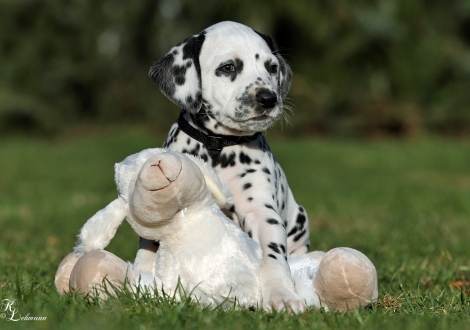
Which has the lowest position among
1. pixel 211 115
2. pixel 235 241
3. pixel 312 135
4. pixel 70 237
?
pixel 312 135

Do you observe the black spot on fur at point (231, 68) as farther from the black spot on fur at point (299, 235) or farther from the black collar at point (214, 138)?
the black spot on fur at point (299, 235)

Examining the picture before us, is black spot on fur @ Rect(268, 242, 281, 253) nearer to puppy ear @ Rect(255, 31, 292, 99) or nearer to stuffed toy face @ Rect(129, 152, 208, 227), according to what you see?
stuffed toy face @ Rect(129, 152, 208, 227)

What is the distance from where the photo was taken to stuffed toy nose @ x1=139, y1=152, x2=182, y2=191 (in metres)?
3.35

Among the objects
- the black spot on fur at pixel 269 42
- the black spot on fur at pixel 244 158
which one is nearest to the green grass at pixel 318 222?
the black spot on fur at pixel 244 158

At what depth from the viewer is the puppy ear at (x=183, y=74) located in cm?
466

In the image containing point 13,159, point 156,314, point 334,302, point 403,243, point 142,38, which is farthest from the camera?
point 142,38

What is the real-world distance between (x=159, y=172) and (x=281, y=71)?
6.74 ft

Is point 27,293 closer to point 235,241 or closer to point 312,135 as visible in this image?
point 235,241

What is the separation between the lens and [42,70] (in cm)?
2812

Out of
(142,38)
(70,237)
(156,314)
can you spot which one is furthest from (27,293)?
(142,38)

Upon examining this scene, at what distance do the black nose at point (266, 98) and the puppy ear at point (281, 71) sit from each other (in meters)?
0.57

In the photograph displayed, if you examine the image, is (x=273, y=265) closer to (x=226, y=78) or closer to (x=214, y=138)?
(x=214, y=138)

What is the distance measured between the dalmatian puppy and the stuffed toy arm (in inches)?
17.1

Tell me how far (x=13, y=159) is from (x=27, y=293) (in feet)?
47.0
